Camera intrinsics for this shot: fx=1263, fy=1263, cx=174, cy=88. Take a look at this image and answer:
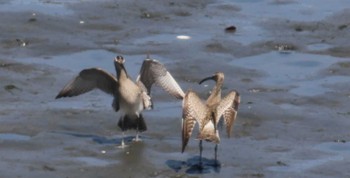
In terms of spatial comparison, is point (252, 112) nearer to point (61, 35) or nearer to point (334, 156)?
point (334, 156)

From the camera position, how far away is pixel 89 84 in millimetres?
14188

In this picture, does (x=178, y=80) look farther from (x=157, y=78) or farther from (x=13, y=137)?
(x=13, y=137)

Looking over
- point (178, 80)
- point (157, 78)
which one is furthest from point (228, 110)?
point (178, 80)

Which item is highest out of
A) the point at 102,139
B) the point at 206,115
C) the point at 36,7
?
the point at 36,7

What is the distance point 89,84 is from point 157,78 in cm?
78

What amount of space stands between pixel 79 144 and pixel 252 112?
2.23 m

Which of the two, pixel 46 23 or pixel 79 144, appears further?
pixel 46 23

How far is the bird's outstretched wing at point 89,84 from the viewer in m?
14.1

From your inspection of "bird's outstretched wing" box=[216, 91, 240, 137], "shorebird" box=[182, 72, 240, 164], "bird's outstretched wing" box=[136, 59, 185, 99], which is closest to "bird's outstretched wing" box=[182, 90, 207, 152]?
"shorebird" box=[182, 72, 240, 164]

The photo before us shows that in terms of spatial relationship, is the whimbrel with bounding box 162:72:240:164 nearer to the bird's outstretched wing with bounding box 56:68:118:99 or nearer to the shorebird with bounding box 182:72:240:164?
the shorebird with bounding box 182:72:240:164

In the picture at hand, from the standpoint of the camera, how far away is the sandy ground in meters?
12.7

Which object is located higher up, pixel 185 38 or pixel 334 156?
pixel 185 38

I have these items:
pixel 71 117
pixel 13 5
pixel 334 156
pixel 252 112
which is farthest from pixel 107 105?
pixel 13 5

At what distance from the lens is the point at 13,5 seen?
18.8 m
